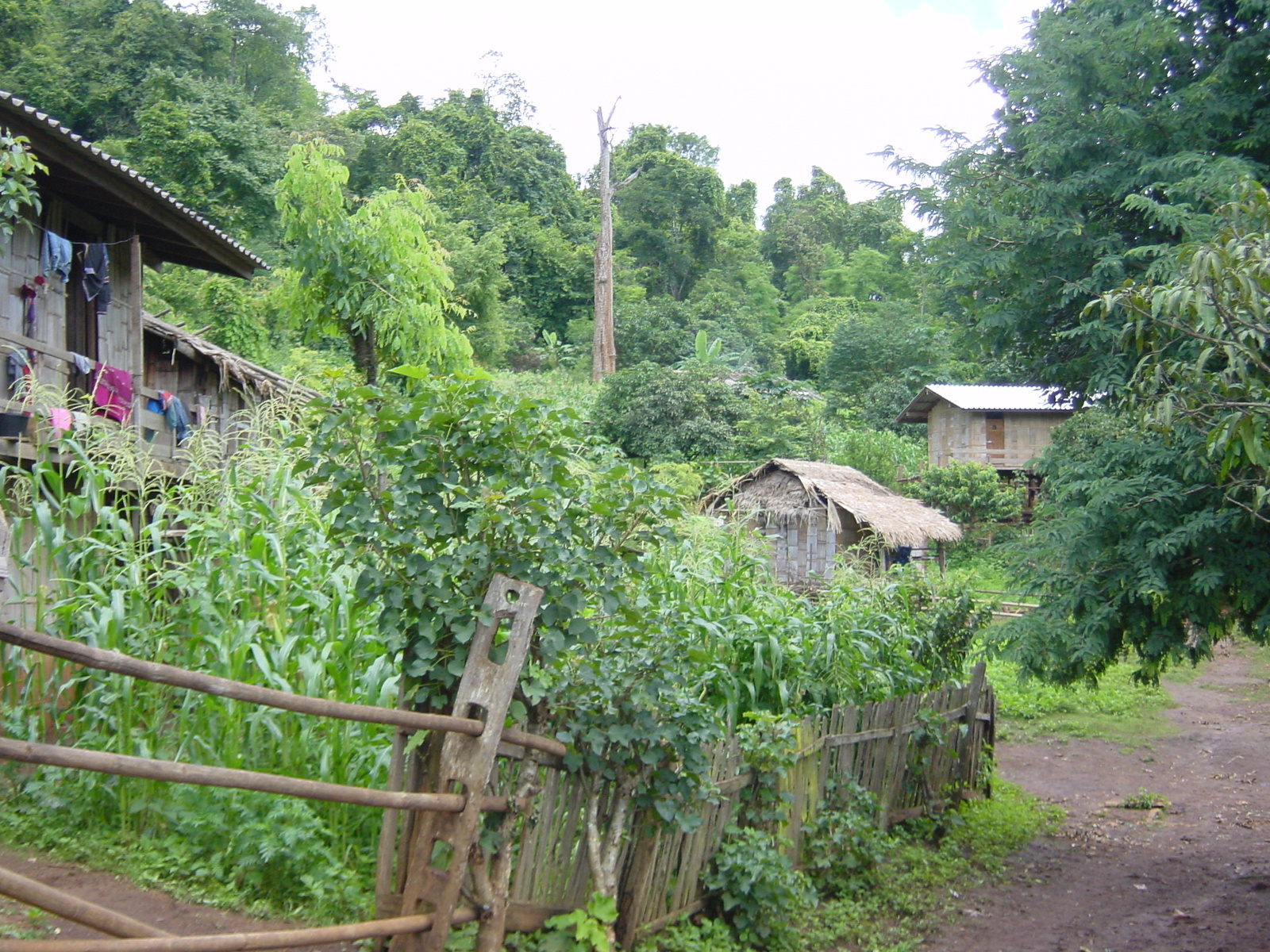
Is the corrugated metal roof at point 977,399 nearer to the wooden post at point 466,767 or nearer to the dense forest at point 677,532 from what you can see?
the dense forest at point 677,532

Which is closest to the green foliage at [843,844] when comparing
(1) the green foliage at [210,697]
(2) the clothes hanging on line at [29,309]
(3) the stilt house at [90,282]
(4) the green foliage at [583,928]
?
(4) the green foliage at [583,928]

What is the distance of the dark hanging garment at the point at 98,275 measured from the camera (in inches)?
355

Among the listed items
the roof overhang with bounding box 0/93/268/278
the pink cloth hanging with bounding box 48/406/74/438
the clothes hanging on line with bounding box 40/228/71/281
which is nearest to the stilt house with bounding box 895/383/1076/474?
the roof overhang with bounding box 0/93/268/278

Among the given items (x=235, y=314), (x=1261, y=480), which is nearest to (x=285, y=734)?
(x=1261, y=480)

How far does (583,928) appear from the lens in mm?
3473

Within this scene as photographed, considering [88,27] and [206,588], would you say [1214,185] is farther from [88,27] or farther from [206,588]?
[88,27]

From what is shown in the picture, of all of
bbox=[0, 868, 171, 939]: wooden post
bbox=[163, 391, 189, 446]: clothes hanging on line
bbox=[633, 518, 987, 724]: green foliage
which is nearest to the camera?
bbox=[0, 868, 171, 939]: wooden post

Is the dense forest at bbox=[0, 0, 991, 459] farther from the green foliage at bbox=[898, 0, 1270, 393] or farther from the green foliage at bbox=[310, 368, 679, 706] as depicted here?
the green foliage at bbox=[310, 368, 679, 706]

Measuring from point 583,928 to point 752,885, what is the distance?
1.25 metres

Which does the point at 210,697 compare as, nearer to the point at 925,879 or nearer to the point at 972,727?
the point at 925,879

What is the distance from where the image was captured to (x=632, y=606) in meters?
3.72

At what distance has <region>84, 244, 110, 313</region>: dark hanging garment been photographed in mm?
9008

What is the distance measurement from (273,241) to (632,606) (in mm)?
23352

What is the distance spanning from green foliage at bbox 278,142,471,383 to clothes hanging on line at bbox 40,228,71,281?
12.9ft
